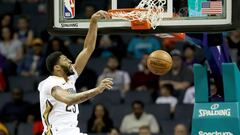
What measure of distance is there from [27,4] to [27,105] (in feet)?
14.4

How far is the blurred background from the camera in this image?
12000 millimetres

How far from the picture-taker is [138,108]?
39.1 ft

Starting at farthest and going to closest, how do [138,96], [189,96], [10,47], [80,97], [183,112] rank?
[10,47] < [138,96] < [189,96] < [183,112] < [80,97]

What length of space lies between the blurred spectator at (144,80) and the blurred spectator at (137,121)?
3.69 feet

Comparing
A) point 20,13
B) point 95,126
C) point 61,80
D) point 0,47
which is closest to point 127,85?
point 95,126

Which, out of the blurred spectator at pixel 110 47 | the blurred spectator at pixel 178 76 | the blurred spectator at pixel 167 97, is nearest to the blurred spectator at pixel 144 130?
the blurred spectator at pixel 167 97

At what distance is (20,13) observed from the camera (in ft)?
54.2

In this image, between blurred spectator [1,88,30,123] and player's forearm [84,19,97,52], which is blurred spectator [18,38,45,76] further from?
player's forearm [84,19,97,52]

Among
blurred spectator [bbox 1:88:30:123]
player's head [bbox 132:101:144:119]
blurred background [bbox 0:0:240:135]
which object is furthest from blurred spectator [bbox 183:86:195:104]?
blurred spectator [bbox 1:88:30:123]

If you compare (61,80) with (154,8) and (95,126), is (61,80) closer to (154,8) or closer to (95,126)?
(154,8)

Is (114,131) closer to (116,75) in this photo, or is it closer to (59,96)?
(116,75)

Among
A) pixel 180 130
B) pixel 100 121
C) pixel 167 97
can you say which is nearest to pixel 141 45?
pixel 167 97

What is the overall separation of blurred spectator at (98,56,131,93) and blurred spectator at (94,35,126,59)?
939mm

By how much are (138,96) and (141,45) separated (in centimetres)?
142
